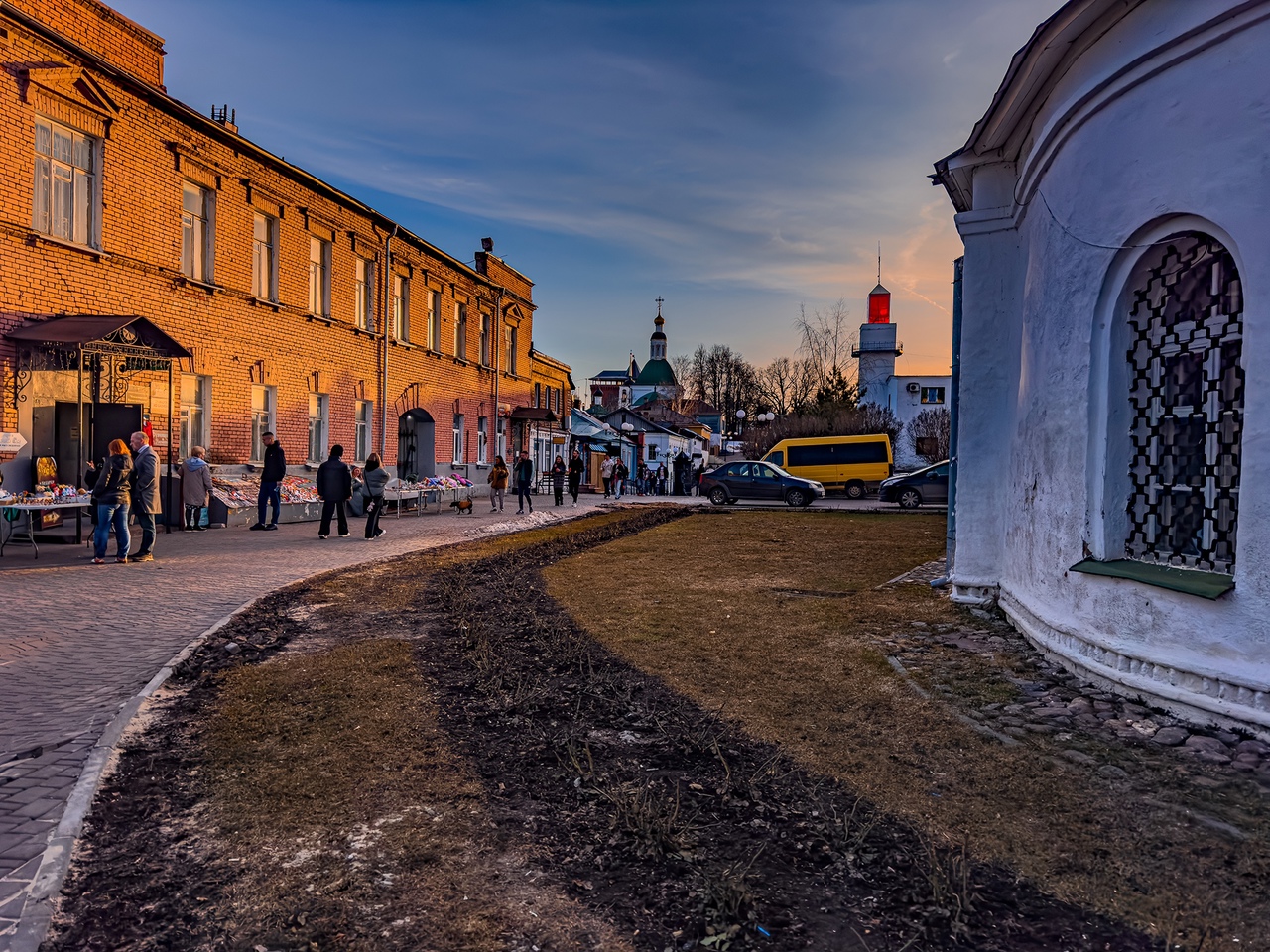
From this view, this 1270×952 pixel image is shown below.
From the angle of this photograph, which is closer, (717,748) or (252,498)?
(717,748)

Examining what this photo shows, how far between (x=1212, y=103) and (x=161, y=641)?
26.0ft

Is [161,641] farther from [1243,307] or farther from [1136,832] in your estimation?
[1243,307]

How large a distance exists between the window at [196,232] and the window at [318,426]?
14.9ft

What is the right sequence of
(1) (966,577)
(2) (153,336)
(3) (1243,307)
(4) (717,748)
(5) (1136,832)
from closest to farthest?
1. (5) (1136,832)
2. (4) (717,748)
3. (3) (1243,307)
4. (1) (966,577)
5. (2) (153,336)

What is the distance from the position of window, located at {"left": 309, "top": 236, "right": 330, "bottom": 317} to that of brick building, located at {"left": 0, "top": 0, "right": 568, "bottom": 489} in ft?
0.18

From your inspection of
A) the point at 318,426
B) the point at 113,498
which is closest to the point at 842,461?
the point at 318,426

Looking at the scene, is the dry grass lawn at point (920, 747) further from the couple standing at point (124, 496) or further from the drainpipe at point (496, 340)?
the drainpipe at point (496, 340)

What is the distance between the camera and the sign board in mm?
12547

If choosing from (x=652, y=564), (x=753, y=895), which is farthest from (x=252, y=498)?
(x=753, y=895)

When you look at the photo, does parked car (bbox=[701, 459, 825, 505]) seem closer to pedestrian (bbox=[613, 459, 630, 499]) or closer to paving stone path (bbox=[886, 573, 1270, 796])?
pedestrian (bbox=[613, 459, 630, 499])

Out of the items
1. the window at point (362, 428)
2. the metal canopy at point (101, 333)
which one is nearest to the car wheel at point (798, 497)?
the window at point (362, 428)

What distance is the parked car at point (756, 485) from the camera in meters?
30.7

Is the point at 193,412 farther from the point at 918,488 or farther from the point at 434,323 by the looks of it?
the point at 918,488

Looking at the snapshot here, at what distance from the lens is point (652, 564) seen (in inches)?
484
